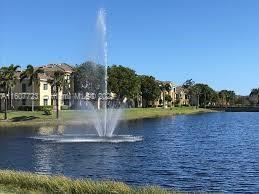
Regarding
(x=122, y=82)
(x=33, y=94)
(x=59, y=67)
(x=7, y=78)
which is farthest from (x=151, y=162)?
(x=122, y=82)

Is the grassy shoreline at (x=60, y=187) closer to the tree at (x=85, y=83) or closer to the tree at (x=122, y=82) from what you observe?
the tree at (x=85, y=83)

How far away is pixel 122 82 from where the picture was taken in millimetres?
Result: 166625

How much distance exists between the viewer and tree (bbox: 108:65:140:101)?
166 metres

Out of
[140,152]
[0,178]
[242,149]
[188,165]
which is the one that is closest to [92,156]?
[140,152]

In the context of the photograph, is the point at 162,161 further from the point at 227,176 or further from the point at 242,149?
the point at 242,149

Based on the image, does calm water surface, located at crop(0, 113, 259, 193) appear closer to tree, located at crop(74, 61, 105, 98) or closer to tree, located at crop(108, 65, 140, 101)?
tree, located at crop(74, 61, 105, 98)

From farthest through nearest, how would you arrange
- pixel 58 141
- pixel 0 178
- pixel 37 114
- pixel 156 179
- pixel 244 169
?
1. pixel 37 114
2. pixel 58 141
3. pixel 244 169
4. pixel 156 179
5. pixel 0 178

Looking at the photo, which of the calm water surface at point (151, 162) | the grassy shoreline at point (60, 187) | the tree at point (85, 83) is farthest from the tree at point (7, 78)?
the grassy shoreline at point (60, 187)

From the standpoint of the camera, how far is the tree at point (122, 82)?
166 meters

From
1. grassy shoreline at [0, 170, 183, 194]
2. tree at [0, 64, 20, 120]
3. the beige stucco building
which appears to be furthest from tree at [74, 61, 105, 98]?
grassy shoreline at [0, 170, 183, 194]

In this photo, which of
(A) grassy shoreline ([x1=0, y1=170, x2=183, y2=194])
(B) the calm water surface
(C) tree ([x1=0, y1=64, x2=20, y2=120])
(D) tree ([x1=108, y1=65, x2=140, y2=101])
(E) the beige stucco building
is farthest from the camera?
(D) tree ([x1=108, y1=65, x2=140, y2=101])

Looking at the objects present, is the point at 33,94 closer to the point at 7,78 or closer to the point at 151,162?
the point at 7,78

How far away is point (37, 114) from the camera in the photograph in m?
113

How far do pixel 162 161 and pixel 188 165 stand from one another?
3.15 m
